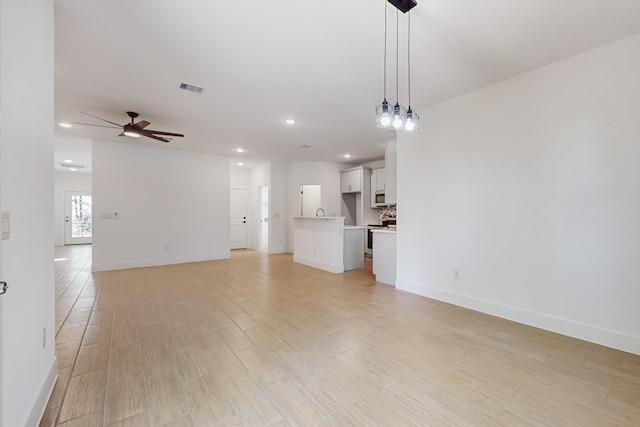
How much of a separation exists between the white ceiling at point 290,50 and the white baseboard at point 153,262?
9.85 ft

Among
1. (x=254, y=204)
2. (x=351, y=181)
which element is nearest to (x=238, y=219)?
(x=254, y=204)

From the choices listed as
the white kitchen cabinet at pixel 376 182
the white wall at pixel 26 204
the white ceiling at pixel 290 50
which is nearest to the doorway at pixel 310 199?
the white kitchen cabinet at pixel 376 182

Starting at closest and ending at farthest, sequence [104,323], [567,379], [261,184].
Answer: [567,379], [104,323], [261,184]

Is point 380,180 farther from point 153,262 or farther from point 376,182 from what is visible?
point 153,262

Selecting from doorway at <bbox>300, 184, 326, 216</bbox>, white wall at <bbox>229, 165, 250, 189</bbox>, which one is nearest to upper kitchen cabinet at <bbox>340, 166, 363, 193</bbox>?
doorway at <bbox>300, 184, 326, 216</bbox>

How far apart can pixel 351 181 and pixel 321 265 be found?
317 centimetres

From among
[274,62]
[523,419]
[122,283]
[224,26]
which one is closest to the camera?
[523,419]

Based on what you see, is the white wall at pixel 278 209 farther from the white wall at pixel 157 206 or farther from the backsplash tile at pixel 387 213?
the backsplash tile at pixel 387 213

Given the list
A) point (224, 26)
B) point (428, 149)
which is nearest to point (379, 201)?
point (428, 149)

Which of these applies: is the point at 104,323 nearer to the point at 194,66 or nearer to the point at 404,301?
the point at 194,66

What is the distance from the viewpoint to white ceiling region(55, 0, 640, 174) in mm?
2025

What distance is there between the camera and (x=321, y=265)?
5750 mm

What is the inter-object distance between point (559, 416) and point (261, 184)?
7.89 meters

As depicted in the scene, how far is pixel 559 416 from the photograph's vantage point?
1.59 meters
